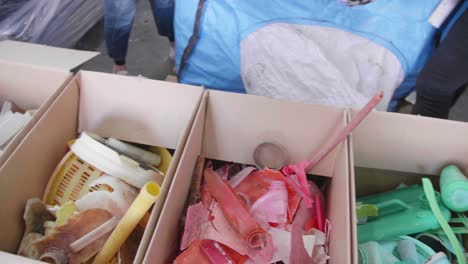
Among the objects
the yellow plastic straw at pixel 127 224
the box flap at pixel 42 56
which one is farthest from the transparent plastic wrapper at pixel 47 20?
the yellow plastic straw at pixel 127 224

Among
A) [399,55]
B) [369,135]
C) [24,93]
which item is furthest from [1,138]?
[399,55]

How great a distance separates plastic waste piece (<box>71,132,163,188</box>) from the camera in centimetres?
81

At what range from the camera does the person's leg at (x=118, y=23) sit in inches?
59.1

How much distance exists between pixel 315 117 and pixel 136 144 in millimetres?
422

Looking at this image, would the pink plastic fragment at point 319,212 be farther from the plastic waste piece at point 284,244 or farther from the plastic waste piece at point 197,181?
the plastic waste piece at point 197,181

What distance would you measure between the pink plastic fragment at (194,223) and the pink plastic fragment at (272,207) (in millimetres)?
101

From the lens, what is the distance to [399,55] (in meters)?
1.21

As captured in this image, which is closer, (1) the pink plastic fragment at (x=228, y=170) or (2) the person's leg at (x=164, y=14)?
(1) the pink plastic fragment at (x=228, y=170)

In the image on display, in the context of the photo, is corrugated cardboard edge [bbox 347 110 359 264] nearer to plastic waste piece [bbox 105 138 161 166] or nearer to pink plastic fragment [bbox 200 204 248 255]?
pink plastic fragment [bbox 200 204 248 255]

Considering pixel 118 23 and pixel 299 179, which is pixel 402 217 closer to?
pixel 299 179

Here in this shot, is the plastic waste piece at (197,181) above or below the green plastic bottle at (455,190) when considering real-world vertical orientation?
below

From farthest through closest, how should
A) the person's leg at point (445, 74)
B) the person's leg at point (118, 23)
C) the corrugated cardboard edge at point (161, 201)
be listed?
the person's leg at point (118, 23) < the person's leg at point (445, 74) < the corrugated cardboard edge at point (161, 201)

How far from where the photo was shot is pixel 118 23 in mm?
1539

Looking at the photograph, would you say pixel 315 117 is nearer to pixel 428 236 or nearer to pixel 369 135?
pixel 369 135
